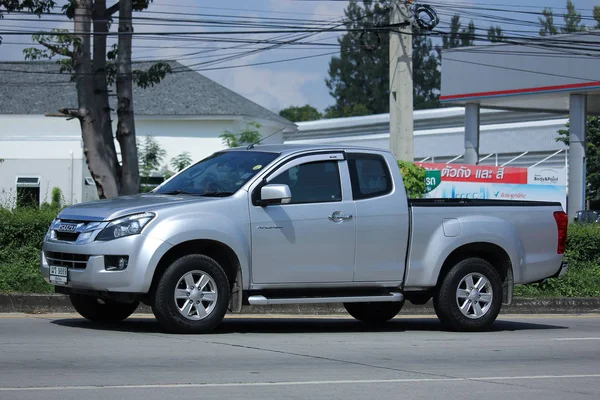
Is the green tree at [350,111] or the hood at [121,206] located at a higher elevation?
the green tree at [350,111]

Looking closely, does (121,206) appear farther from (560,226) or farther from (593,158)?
(593,158)

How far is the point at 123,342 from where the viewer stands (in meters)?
9.91

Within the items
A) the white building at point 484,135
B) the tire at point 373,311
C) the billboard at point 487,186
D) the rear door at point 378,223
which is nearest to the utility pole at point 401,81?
the billboard at point 487,186

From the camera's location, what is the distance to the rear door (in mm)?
11297

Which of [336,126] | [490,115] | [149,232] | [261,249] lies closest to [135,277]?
[149,232]

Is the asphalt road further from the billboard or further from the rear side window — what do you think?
the billboard

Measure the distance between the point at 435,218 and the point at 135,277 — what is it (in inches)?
143

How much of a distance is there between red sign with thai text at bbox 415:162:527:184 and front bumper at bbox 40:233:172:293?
894 inches

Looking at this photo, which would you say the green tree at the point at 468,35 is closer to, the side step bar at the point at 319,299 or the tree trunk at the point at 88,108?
the tree trunk at the point at 88,108

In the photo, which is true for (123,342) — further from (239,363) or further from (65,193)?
(65,193)

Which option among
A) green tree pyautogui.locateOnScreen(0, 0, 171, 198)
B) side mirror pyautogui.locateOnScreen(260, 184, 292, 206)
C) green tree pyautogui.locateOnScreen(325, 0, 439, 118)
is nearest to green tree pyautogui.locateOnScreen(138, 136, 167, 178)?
green tree pyautogui.locateOnScreen(0, 0, 171, 198)

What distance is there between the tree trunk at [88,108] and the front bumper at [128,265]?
10.9 meters

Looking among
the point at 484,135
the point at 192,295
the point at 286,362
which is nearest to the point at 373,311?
the point at 192,295

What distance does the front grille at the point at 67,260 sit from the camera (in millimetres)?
10273
